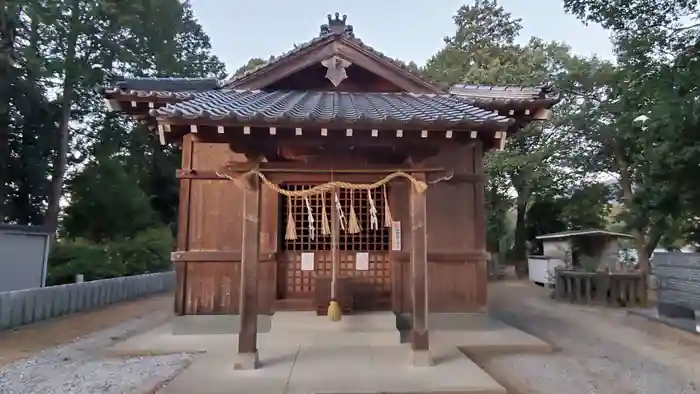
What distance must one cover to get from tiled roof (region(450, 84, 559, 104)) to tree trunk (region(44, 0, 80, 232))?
15647mm

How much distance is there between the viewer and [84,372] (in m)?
5.44

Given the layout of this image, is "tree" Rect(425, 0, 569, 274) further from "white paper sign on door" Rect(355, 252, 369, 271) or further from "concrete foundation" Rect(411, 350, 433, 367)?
"concrete foundation" Rect(411, 350, 433, 367)

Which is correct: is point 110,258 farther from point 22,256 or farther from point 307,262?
point 307,262

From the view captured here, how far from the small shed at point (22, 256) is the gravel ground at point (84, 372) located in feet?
16.3

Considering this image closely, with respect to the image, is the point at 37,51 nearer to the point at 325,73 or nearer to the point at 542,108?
the point at 325,73

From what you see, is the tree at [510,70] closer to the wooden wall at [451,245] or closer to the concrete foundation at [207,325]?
the wooden wall at [451,245]

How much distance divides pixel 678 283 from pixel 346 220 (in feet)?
22.8

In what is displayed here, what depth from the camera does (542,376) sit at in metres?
5.30

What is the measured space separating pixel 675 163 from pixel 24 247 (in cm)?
1466

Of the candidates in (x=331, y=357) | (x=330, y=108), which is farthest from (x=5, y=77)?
(x=331, y=357)

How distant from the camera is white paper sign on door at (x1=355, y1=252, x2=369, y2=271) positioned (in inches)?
302

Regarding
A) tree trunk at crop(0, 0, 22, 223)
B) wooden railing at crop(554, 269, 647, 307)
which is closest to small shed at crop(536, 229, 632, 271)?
wooden railing at crop(554, 269, 647, 307)

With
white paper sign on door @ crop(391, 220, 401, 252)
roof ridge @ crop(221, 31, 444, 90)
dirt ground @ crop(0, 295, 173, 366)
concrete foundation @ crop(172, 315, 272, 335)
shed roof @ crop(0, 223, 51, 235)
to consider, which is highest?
roof ridge @ crop(221, 31, 444, 90)

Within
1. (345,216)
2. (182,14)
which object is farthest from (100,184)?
(345,216)
